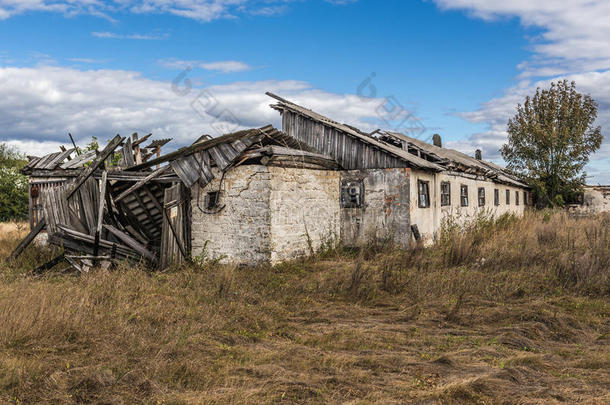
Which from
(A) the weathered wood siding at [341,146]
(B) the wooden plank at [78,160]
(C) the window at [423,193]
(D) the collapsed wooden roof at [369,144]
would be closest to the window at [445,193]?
(D) the collapsed wooden roof at [369,144]

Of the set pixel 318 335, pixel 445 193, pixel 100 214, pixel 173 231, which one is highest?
pixel 445 193

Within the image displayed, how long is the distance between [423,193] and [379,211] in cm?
191

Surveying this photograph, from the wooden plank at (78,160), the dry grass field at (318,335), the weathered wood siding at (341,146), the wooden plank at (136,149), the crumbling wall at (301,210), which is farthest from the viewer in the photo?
the wooden plank at (136,149)

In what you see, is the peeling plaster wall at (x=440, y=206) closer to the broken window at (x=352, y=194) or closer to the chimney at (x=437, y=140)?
the broken window at (x=352, y=194)

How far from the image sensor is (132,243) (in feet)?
35.7

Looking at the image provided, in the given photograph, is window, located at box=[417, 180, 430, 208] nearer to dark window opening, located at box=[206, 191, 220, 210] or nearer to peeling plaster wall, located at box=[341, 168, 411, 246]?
peeling plaster wall, located at box=[341, 168, 411, 246]

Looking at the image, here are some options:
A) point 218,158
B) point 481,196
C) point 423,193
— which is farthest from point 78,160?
point 481,196

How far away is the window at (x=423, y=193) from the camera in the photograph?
48.3 ft

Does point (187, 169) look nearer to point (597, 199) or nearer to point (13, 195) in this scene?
point (13, 195)

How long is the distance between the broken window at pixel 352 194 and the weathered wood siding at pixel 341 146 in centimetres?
52

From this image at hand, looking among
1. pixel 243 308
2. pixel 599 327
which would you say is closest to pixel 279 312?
pixel 243 308

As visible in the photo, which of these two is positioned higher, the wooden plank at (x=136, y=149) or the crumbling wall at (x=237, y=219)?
the wooden plank at (x=136, y=149)

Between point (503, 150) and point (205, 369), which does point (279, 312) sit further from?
point (503, 150)

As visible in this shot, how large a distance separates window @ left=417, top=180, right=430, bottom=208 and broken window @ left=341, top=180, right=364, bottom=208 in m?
1.91
